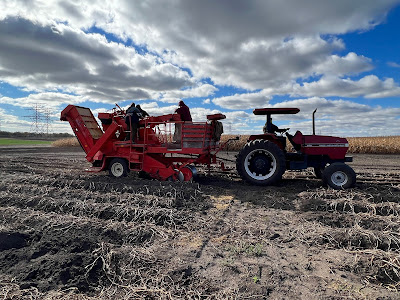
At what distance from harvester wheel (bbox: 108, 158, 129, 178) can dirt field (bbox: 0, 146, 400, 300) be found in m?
2.53

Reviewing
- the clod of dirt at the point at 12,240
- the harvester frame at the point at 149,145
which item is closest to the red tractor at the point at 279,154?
the harvester frame at the point at 149,145

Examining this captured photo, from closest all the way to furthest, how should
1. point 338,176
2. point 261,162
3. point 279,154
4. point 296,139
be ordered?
point 338,176 → point 279,154 → point 261,162 → point 296,139

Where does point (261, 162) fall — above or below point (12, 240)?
above

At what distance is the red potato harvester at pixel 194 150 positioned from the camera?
7.02 meters

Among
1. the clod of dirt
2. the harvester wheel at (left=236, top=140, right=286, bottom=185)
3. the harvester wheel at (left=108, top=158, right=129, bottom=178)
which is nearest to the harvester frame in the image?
the harvester wheel at (left=108, top=158, right=129, bottom=178)

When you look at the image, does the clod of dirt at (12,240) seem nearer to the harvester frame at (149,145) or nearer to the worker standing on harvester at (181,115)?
the harvester frame at (149,145)

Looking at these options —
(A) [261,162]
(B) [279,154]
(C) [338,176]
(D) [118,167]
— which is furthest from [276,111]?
(D) [118,167]

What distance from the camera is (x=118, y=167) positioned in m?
8.48

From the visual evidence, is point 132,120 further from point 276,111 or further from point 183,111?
point 276,111

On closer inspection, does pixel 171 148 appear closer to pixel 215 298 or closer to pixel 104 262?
pixel 104 262

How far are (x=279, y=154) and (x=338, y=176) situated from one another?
1.52 meters

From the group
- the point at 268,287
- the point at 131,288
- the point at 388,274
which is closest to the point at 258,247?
the point at 268,287

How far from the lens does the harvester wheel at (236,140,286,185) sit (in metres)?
6.92

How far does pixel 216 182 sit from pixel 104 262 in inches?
201
